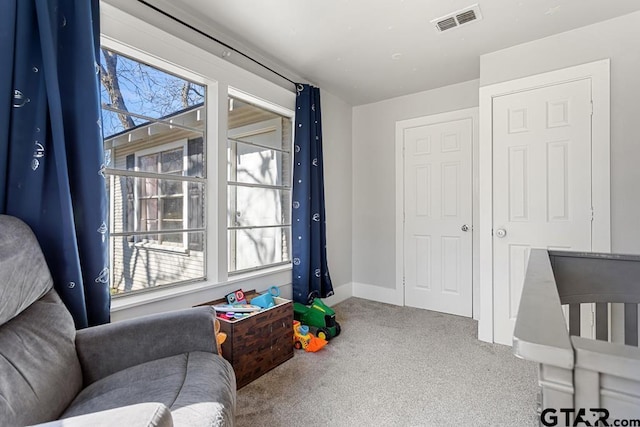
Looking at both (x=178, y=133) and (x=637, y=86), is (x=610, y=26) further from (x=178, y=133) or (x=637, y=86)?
(x=178, y=133)

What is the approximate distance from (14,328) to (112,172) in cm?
99

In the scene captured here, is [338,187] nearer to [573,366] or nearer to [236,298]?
[236,298]

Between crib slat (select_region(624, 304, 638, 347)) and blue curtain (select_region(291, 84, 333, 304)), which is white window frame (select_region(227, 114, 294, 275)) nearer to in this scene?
blue curtain (select_region(291, 84, 333, 304))

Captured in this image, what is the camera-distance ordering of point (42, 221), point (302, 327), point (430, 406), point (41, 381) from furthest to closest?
1. point (302, 327)
2. point (430, 406)
3. point (42, 221)
4. point (41, 381)

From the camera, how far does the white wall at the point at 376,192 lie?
353 cm

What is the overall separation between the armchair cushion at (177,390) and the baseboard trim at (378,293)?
2534mm

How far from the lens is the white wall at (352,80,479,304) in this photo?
3.53 m

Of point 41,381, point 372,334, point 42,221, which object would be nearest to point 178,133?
point 42,221

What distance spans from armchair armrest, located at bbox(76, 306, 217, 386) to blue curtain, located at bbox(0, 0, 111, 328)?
23cm

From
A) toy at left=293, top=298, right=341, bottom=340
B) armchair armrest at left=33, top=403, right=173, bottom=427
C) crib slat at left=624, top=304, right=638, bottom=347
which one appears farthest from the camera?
toy at left=293, top=298, right=341, bottom=340

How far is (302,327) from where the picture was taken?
8.07ft

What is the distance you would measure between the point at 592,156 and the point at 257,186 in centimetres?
256

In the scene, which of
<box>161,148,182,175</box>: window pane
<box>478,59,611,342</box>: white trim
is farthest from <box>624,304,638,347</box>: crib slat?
<box>161,148,182,175</box>: window pane

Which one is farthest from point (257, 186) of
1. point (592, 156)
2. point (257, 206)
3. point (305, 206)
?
point (592, 156)
